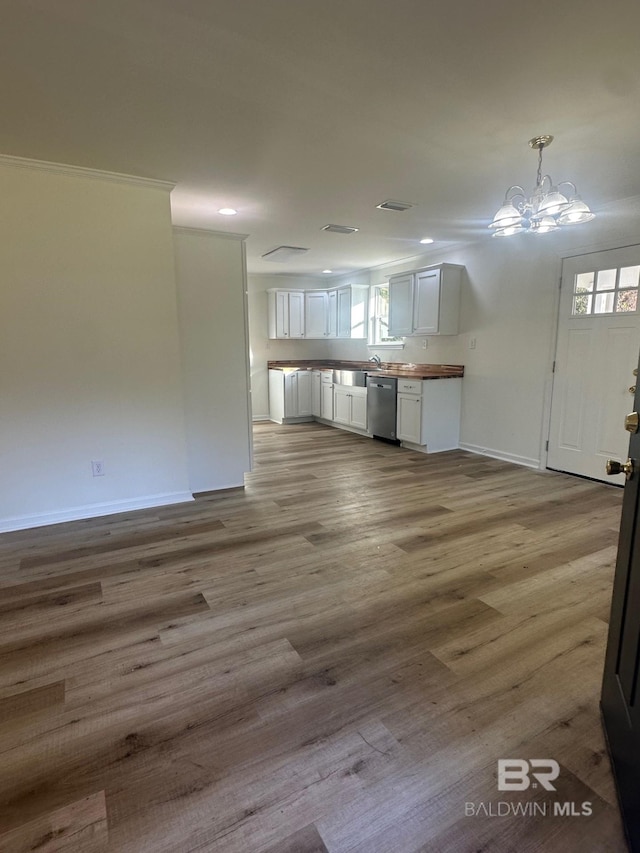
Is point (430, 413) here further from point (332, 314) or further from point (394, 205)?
point (332, 314)

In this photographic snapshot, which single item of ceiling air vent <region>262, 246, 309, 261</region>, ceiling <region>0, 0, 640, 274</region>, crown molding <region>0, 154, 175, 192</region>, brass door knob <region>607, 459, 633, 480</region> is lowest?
brass door knob <region>607, 459, 633, 480</region>

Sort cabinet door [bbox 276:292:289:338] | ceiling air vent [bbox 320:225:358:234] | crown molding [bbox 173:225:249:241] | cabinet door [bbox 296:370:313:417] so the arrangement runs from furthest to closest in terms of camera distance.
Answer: cabinet door [bbox 276:292:289:338]
cabinet door [bbox 296:370:313:417]
ceiling air vent [bbox 320:225:358:234]
crown molding [bbox 173:225:249:241]

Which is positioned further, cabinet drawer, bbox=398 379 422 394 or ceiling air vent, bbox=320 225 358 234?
cabinet drawer, bbox=398 379 422 394

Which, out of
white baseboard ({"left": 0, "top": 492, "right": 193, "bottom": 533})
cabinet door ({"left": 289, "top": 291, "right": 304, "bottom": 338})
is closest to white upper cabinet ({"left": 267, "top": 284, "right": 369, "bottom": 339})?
cabinet door ({"left": 289, "top": 291, "right": 304, "bottom": 338})

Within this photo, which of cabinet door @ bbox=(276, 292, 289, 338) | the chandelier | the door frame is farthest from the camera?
cabinet door @ bbox=(276, 292, 289, 338)

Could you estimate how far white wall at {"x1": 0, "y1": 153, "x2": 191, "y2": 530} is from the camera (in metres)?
2.85

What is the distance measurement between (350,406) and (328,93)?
445 cm

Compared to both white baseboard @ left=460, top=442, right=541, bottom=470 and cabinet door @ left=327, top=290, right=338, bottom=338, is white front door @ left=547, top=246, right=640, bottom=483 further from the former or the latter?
cabinet door @ left=327, top=290, right=338, bottom=338

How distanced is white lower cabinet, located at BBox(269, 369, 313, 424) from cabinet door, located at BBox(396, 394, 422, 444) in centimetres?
214

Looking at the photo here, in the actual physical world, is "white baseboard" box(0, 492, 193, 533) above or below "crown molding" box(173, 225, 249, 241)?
below

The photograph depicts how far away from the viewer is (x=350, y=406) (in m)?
6.32

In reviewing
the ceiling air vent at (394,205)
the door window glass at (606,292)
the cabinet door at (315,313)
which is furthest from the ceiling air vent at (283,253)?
the door window glass at (606,292)

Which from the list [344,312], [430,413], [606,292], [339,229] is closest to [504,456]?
[430,413]

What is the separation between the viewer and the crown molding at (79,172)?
2.71 metres
